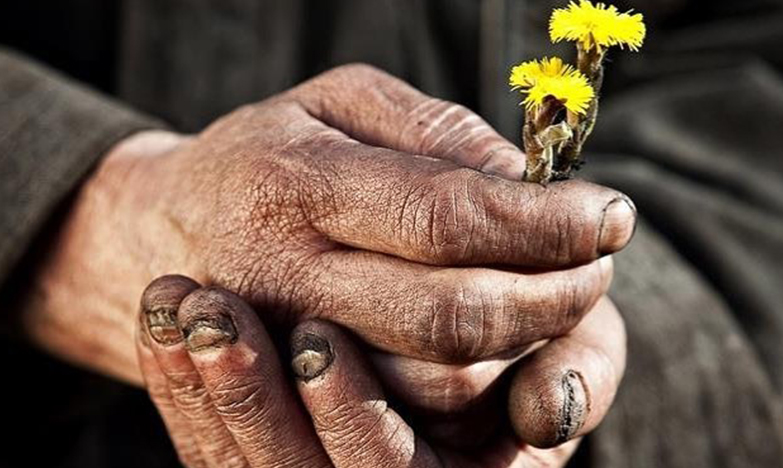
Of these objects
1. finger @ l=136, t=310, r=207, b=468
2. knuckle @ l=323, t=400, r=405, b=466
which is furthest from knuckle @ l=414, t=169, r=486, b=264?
finger @ l=136, t=310, r=207, b=468

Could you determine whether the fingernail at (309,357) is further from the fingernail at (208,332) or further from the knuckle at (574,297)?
the knuckle at (574,297)

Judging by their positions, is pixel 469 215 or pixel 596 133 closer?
pixel 469 215

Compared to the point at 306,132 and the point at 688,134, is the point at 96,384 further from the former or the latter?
the point at 688,134

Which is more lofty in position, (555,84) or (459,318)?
(555,84)

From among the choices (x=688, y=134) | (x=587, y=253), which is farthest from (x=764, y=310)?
(x=587, y=253)

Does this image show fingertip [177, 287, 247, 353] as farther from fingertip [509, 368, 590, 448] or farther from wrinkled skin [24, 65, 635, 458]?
fingertip [509, 368, 590, 448]

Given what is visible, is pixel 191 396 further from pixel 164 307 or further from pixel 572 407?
pixel 572 407

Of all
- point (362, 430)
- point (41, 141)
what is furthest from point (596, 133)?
point (362, 430)
